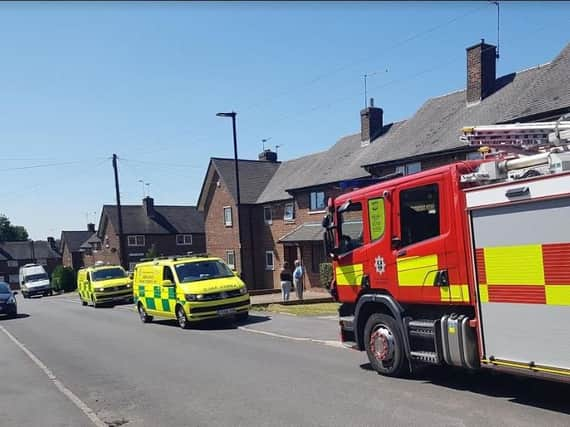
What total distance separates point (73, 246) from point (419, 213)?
7802 cm

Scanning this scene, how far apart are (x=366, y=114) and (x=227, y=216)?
13485 millimetres

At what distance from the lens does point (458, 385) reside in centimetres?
748

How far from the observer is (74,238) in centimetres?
8069

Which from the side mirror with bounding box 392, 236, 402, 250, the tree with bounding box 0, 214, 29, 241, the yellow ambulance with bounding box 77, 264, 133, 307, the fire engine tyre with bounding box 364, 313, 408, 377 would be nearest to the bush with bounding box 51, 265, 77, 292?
the yellow ambulance with bounding box 77, 264, 133, 307

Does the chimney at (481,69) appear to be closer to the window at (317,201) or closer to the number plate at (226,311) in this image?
the window at (317,201)

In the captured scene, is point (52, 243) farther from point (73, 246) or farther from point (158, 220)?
point (158, 220)

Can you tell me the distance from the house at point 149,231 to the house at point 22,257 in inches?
1339

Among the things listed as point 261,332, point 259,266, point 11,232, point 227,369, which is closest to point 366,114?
point 259,266

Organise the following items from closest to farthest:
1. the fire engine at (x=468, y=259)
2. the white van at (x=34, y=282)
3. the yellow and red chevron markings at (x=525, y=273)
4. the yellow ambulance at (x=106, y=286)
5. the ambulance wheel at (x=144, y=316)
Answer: the yellow and red chevron markings at (x=525, y=273)
the fire engine at (x=468, y=259)
the ambulance wheel at (x=144, y=316)
the yellow ambulance at (x=106, y=286)
the white van at (x=34, y=282)

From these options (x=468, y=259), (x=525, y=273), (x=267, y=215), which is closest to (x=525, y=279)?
(x=525, y=273)

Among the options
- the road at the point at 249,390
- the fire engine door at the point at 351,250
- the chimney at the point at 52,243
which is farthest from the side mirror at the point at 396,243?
the chimney at the point at 52,243

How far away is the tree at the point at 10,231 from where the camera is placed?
137250 mm

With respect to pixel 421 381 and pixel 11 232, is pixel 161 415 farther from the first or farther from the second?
pixel 11 232

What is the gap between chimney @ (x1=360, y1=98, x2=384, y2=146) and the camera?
3089 cm
